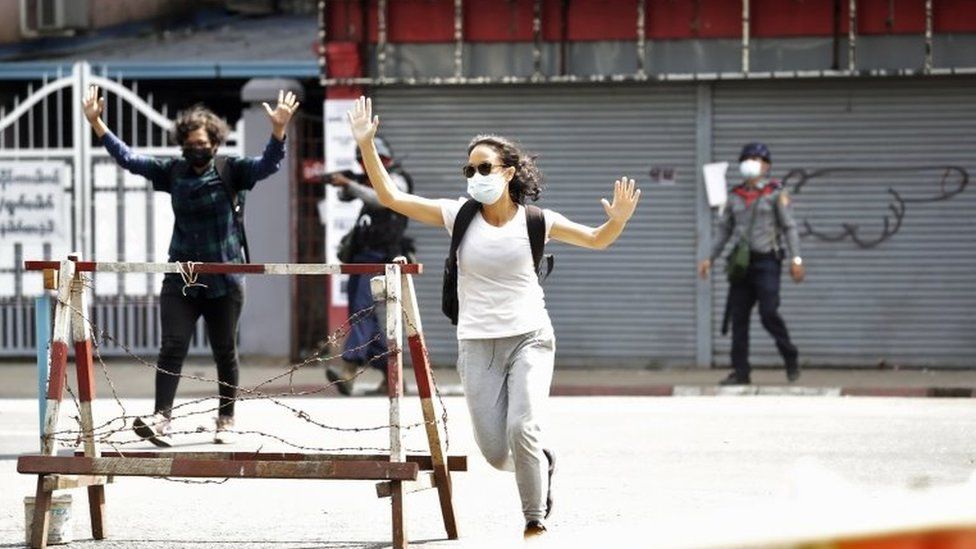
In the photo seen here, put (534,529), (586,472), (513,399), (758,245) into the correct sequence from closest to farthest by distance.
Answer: (534,529), (513,399), (586,472), (758,245)

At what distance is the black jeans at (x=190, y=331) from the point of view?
1006 cm

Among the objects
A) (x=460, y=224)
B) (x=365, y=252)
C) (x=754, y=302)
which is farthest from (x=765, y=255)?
(x=460, y=224)

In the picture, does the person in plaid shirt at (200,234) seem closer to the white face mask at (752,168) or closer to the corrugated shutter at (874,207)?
the white face mask at (752,168)

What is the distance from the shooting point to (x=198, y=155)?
10141 mm

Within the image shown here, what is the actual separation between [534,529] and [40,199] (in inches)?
491

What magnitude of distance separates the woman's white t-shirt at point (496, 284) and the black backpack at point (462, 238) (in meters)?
0.02

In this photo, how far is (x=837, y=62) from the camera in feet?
56.6

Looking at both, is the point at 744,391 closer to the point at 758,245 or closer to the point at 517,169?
the point at 758,245

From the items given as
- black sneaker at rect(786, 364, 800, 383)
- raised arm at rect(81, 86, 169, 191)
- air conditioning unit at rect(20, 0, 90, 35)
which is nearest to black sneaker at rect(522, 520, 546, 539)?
raised arm at rect(81, 86, 169, 191)

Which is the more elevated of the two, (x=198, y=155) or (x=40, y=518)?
(x=198, y=155)

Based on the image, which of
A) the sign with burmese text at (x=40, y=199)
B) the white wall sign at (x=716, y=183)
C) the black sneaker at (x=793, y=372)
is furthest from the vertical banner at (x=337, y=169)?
the black sneaker at (x=793, y=372)

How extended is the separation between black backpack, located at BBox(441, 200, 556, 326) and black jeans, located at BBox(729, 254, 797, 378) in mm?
8107

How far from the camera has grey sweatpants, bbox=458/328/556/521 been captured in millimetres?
6938

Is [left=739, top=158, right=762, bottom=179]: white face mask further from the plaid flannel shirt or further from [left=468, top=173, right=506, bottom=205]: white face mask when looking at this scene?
[left=468, top=173, right=506, bottom=205]: white face mask
